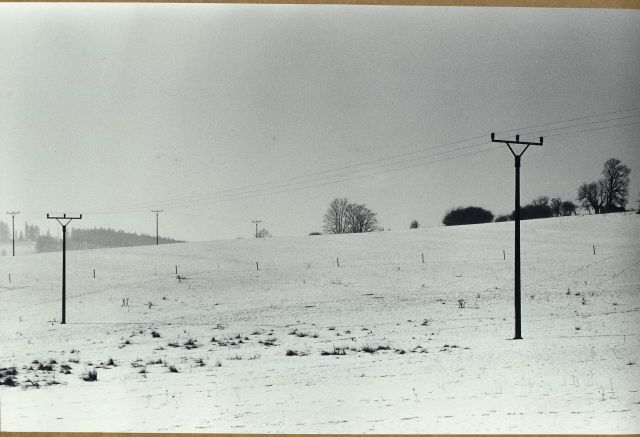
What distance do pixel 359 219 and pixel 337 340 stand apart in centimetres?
10219

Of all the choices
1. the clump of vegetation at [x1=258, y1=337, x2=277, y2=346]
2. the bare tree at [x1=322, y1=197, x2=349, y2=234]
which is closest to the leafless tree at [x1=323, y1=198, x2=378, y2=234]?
the bare tree at [x1=322, y1=197, x2=349, y2=234]

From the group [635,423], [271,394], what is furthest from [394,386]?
[635,423]

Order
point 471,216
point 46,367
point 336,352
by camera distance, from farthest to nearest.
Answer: point 471,216 < point 336,352 < point 46,367

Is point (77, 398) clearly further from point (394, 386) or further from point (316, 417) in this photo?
point (394, 386)

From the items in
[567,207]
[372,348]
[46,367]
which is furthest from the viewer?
[567,207]

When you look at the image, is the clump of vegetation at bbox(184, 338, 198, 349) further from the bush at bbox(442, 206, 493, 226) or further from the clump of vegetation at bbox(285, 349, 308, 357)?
the bush at bbox(442, 206, 493, 226)

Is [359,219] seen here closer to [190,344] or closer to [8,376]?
[190,344]

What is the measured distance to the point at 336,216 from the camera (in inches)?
5054

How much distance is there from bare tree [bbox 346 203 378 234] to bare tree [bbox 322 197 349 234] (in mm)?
1083

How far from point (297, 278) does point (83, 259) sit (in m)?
26.9

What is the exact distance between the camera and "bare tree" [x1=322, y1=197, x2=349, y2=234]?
419 feet

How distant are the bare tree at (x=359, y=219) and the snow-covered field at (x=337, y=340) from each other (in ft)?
209

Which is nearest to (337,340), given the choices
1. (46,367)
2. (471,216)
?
(46,367)

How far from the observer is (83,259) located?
62.9 meters
